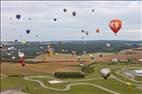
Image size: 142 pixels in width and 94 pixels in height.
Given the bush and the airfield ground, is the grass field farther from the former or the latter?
the bush

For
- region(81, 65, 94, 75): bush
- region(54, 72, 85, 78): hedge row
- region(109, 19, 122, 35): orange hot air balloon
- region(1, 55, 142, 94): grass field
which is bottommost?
region(1, 55, 142, 94): grass field

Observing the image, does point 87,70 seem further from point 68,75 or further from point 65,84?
point 65,84

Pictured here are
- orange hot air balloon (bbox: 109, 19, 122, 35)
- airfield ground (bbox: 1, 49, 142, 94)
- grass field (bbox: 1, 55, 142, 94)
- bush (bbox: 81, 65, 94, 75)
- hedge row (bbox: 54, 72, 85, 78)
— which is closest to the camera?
orange hot air balloon (bbox: 109, 19, 122, 35)

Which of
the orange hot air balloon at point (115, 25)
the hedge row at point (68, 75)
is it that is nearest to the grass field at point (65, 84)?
the hedge row at point (68, 75)

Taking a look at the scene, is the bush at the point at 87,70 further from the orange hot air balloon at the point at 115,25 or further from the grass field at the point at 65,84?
the orange hot air balloon at the point at 115,25

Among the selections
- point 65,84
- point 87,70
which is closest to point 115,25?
point 65,84

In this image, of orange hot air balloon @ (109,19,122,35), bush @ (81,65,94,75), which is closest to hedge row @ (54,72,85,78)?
bush @ (81,65,94,75)

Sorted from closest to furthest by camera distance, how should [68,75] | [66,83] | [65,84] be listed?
[65,84] → [66,83] → [68,75]

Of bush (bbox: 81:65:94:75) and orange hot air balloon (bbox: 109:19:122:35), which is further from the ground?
orange hot air balloon (bbox: 109:19:122:35)

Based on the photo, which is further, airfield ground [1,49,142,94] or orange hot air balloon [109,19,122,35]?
airfield ground [1,49,142,94]
